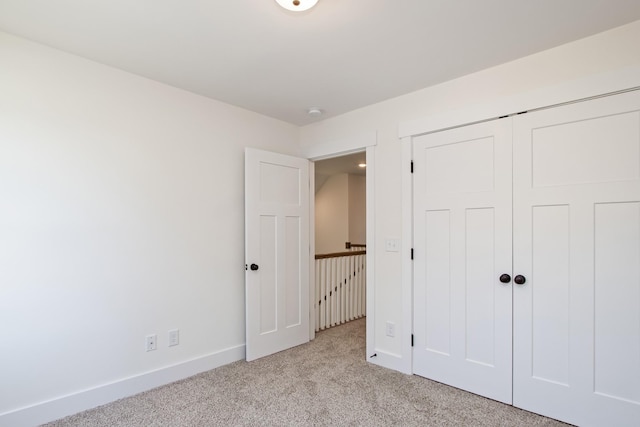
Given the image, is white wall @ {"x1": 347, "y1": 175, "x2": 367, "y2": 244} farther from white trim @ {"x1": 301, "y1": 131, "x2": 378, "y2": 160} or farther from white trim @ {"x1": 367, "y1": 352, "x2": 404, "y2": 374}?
white trim @ {"x1": 367, "y1": 352, "x2": 404, "y2": 374}

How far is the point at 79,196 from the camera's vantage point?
2.18 metres

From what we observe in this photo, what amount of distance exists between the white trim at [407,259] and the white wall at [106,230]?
58.4 inches

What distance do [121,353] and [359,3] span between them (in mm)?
2709

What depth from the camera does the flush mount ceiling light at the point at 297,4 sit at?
Result: 62.0 inches

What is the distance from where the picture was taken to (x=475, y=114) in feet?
7.80

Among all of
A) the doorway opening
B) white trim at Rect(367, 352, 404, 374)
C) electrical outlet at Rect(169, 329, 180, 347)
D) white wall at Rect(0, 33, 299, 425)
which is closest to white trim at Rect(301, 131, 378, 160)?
white wall at Rect(0, 33, 299, 425)

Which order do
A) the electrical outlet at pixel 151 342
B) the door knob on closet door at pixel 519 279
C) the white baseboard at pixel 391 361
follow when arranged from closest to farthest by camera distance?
the door knob on closet door at pixel 519 279 → the electrical outlet at pixel 151 342 → the white baseboard at pixel 391 361

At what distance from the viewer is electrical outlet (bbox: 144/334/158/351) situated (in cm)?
246

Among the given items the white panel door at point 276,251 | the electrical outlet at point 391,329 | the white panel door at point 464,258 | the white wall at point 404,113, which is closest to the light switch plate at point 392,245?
the white wall at point 404,113

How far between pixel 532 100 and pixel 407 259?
1424mm

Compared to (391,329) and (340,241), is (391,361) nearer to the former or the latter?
(391,329)

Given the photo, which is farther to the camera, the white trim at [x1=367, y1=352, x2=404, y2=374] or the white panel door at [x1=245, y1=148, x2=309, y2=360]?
the white panel door at [x1=245, y1=148, x2=309, y2=360]

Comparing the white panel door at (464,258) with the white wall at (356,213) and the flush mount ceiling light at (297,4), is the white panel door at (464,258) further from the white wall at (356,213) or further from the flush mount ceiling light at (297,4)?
the white wall at (356,213)

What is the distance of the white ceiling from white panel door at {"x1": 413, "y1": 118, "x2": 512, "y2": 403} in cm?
55
